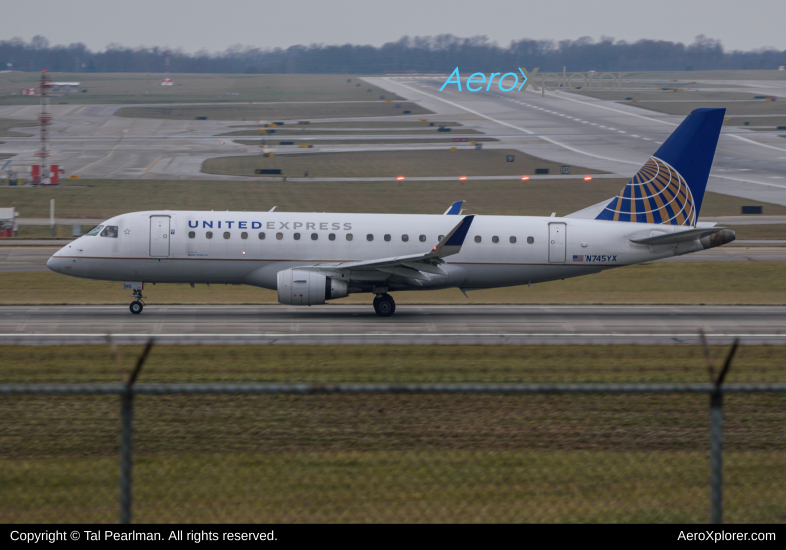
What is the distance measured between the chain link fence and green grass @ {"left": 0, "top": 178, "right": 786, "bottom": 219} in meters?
43.6

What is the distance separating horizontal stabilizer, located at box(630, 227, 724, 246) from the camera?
2788 centimetres

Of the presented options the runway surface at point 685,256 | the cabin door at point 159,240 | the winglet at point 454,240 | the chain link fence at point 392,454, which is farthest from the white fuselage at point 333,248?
the chain link fence at point 392,454

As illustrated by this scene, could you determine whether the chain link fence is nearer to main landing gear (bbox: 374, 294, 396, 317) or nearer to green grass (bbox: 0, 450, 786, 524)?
green grass (bbox: 0, 450, 786, 524)

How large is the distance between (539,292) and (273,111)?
121489 mm

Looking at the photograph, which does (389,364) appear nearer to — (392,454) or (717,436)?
(392,454)

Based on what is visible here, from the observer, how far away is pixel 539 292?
3216cm

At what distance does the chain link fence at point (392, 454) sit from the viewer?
→ 26.7 ft

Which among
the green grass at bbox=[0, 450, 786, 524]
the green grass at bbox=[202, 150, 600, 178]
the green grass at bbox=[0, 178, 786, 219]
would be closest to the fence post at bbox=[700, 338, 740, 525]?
the green grass at bbox=[0, 450, 786, 524]

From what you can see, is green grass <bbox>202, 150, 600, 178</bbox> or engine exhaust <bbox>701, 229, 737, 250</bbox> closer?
engine exhaust <bbox>701, 229, 737, 250</bbox>

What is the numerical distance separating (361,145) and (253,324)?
76.9 meters

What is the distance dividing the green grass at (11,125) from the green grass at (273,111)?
16.8m

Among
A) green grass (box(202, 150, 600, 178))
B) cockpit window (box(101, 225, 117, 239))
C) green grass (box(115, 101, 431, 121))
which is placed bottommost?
cockpit window (box(101, 225, 117, 239))
